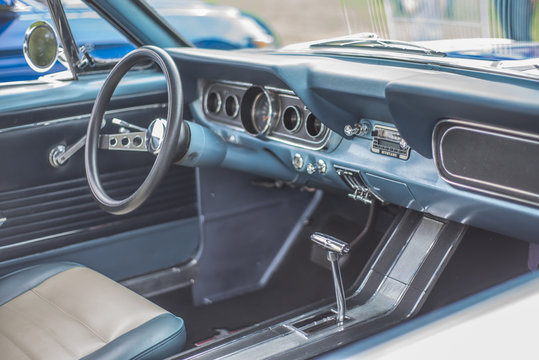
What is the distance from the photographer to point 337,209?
282 centimetres

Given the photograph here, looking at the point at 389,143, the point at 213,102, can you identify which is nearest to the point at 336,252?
the point at 389,143

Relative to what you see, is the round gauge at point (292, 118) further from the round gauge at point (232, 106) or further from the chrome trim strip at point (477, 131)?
the chrome trim strip at point (477, 131)

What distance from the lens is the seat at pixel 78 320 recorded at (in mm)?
1523

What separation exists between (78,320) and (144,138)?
56cm

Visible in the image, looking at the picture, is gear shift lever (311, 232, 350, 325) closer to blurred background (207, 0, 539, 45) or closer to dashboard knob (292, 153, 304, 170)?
dashboard knob (292, 153, 304, 170)

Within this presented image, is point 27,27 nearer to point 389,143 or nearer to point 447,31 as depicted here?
point 389,143

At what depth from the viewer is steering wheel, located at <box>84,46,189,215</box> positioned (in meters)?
1.69

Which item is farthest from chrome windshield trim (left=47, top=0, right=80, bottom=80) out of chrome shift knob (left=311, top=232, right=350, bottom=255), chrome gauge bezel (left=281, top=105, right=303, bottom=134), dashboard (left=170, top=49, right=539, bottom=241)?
chrome shift knob (left=311, top=232, right=350, bottom=255)

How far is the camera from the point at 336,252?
1803 mm

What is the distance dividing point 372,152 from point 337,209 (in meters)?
0.98

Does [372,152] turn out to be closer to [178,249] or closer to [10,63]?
[178,249]

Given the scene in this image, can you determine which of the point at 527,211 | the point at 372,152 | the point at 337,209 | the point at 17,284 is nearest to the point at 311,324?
the point at 372,152

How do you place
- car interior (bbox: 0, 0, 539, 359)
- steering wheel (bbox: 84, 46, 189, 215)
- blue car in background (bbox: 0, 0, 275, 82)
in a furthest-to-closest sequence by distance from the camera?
blue car in background (bbox: 0, 0, 275, 82) → steering wheel (bbox: 84, 46, 189, 215) → car interior (bbox: 0, 0, 539, 359)

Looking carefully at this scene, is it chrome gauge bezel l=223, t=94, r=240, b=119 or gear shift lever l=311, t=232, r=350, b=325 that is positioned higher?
chrome gauge bezel l=223, t=94, r=240, b=119
